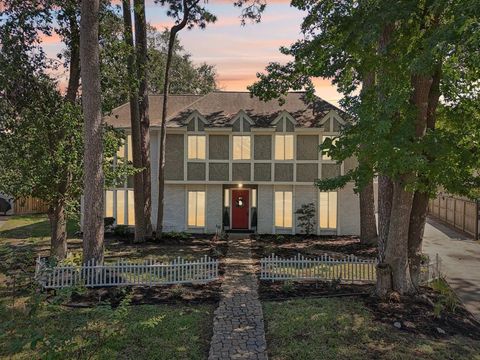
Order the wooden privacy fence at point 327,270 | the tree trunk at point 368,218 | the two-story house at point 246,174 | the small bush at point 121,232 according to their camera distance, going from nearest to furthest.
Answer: the wooden privacy fence at point 327,270 → the tree trunk at point 368,218 → the small bush at point 121,232 → the two-story house at point 246,174

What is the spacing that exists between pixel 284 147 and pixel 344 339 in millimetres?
14596

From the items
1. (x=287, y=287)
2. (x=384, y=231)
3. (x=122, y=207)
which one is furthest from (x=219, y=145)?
(x=384, y=231)

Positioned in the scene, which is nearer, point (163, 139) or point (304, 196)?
point (163, 139)

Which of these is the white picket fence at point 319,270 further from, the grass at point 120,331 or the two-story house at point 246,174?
the two-story house at point 246,174

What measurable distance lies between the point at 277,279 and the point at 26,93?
34.8 ft

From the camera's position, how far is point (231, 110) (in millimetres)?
23453

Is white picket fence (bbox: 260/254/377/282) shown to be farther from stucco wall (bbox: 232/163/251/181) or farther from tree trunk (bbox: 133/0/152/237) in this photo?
stucco wall (bbox: 232/163/251/181)

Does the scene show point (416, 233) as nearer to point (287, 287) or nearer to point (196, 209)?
point (287, 287)

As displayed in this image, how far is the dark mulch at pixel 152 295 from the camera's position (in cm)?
1047

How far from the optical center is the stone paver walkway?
7.61 meters

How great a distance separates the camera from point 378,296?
10.3 meters

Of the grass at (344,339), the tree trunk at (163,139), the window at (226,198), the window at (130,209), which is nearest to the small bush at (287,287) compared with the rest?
the grass at (344,339)

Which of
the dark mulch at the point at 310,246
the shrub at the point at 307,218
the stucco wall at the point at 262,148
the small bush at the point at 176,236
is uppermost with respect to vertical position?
the stucco wall at the point at 262,148

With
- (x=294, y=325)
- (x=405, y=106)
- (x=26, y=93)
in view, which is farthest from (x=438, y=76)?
(x=26, y=93)
